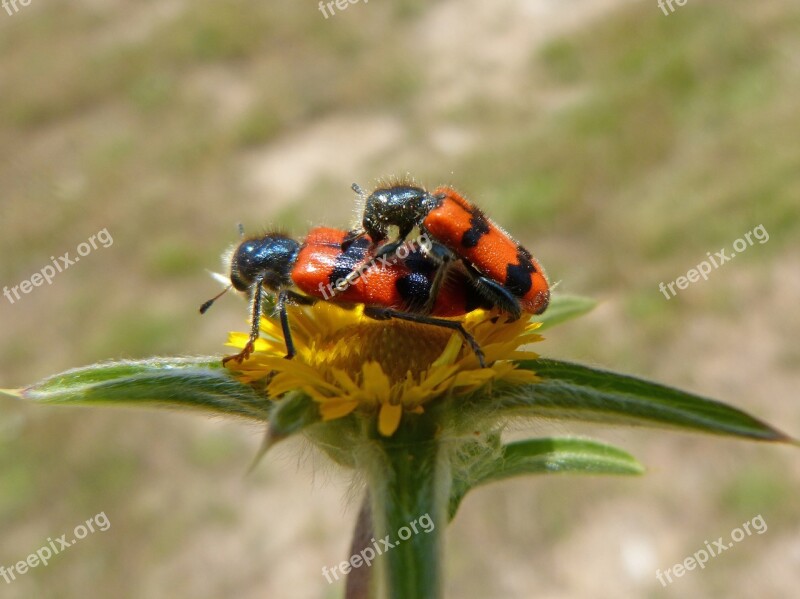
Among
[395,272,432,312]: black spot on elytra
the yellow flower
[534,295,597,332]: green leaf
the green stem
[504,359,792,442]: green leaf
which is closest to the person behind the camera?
[504,359,792,442]: green leaf

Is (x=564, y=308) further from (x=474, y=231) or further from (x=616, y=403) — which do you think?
(x=616, y=403)

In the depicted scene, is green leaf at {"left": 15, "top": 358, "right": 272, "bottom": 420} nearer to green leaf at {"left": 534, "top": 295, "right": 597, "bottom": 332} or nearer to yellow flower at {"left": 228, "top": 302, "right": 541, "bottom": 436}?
yellow flower at {"left": 228, "top": 302, "right": 541, "bottom": 436}

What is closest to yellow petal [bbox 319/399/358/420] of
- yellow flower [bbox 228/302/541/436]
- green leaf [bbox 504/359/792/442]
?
yellow flower [bbox 228/302/541/436]

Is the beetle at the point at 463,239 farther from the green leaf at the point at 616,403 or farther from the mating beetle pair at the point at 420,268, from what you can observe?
the green leaf at the point at 616,403

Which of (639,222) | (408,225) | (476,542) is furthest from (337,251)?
(639,222)

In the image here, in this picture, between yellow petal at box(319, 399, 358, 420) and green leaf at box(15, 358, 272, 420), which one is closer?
yellow petal at box(319, 399, 358, 420)

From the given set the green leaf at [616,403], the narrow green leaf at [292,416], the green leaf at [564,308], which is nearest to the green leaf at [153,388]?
the narrow green leaf at [292,416]
